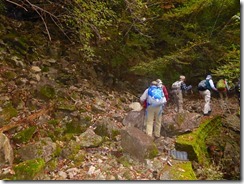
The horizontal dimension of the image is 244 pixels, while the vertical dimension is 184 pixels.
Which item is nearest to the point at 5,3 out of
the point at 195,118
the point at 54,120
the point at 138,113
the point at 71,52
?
the point at 71,52

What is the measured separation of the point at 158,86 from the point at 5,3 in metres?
7.78

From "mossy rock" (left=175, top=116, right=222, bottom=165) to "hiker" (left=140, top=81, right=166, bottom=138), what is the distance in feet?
2.42

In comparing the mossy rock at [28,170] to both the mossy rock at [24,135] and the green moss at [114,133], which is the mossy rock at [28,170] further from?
the green moss at [114,133]

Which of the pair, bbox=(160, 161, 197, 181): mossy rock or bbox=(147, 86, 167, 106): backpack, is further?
bbox=(147, 86, 167, 106): backpack

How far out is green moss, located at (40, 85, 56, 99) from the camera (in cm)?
793

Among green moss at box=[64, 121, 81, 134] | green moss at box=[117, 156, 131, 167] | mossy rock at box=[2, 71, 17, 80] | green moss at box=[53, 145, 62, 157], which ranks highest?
mossy rock at box=[2, 71, 17, 80]

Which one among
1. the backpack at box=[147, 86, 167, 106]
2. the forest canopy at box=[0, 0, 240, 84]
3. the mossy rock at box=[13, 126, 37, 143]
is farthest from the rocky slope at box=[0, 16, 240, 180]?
the backpack at box=[147, 86, 167, 106]

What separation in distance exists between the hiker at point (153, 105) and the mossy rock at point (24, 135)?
3.15 metres

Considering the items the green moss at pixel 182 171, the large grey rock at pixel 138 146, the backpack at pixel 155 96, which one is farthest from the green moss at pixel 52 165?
the backpack at pixel 155 96

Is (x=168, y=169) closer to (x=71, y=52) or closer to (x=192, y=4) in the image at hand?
(x=192, y=4)

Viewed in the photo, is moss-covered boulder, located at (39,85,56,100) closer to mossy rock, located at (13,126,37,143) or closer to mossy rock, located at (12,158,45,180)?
mossy rock, located at (13,126,37,143)

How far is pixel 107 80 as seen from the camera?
10844 mm

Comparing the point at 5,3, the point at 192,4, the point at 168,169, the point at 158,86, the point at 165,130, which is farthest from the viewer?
the point at 5,3

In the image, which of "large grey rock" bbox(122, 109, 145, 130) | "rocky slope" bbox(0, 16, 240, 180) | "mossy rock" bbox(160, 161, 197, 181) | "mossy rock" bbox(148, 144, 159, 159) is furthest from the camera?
"large grey rock" bbox(122, 109, 145, 130)
